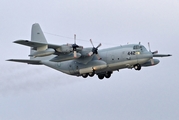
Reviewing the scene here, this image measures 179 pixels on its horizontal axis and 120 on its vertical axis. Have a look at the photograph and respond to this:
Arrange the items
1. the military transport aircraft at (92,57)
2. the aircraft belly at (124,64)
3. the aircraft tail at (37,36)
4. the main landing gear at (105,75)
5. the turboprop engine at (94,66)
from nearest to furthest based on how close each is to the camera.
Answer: the military transport aircraft at (92,57)
the aircraft belly at (124,64)
the turboprop engine at (94,66)
the main landing gear at (105,75)
the aircraft tail at (37,36)

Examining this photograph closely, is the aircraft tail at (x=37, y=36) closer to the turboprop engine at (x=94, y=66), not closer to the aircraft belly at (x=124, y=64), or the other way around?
the turboprop engine at (x=94, y=66)

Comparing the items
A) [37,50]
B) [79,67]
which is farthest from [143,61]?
[37,50]

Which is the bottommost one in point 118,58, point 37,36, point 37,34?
point 118,58

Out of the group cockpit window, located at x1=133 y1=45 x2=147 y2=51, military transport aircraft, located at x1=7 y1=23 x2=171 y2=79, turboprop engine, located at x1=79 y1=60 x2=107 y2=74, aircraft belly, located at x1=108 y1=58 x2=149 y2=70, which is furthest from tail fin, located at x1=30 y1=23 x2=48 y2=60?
cockpit window, located at x1=133 y1=45 x2=147 y2=51

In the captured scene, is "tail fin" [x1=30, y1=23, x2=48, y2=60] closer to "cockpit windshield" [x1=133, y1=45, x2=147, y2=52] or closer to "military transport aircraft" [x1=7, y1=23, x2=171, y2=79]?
"military transport aircraft" [x1=7, y1=23, x2=171, y2=79]

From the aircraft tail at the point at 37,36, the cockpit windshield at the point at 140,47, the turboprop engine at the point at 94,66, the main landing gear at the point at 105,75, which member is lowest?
the main landing gear at the point at 105,75

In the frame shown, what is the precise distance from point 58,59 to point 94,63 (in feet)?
Answer: 12.9

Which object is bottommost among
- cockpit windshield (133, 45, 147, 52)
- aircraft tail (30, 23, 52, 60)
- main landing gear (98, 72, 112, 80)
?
main landing gear (98, 72, 112, 80)

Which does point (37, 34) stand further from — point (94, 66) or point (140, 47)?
point (140, 47)

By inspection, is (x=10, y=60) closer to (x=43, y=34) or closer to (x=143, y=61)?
(x=43, y=34)

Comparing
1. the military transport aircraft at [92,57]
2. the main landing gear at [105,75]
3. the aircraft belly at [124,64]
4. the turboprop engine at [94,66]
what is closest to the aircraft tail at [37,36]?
the military transport aircraft at [92,57]

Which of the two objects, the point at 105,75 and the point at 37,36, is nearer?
the point at 105,75

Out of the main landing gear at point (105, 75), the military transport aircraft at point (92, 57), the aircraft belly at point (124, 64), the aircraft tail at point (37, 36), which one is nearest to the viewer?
the military transport aircraft at point (92, 57)

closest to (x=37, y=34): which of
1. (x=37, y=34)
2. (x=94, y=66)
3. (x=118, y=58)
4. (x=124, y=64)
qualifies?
(x=37, y=34)
